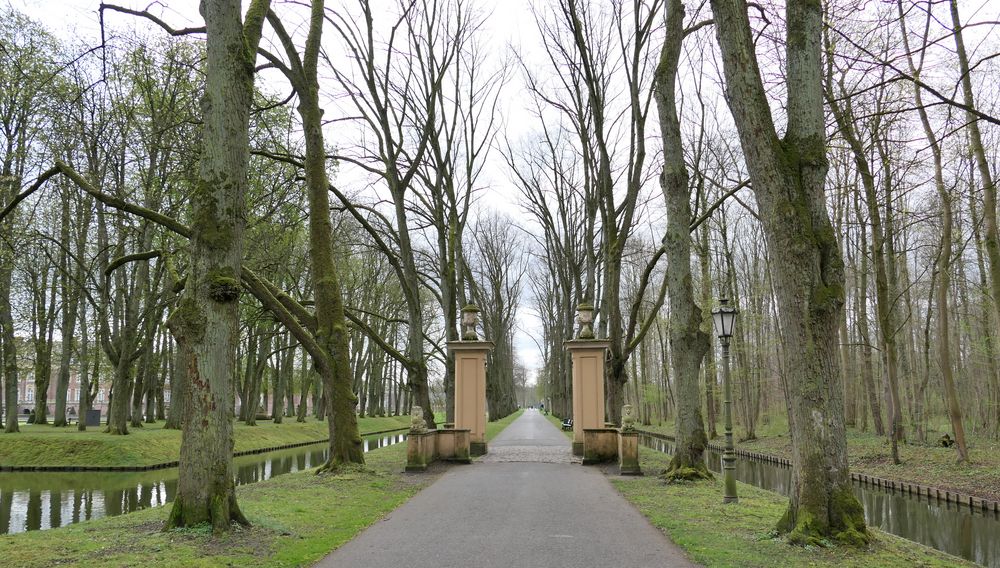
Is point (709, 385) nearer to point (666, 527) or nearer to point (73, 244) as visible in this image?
point (666, 527)

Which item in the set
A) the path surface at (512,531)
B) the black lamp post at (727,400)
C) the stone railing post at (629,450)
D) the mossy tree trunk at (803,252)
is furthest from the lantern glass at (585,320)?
the mossy tree trunk at (803,252)

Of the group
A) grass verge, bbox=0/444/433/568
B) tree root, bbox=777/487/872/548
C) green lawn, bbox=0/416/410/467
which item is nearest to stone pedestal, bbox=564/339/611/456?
grass verge, bbox=0/444/433/568

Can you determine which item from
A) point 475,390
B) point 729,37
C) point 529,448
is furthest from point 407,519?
point 529,448

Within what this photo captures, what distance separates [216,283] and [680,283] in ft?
28.1

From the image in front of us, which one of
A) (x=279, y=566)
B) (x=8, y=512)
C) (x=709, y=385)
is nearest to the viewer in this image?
(x=279, y=566)

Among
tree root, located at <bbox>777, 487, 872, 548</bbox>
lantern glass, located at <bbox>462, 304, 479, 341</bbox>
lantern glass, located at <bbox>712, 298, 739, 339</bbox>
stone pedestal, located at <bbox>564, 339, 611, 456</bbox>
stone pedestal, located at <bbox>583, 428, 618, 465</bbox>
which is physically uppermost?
lantern glass, located at <bbox>462, 304, 479, 341</bbox>

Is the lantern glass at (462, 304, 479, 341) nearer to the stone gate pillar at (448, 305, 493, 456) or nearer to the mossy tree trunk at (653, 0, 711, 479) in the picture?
the stone gate pillar at (448, 305, 493, 456)

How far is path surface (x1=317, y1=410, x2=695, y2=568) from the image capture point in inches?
253

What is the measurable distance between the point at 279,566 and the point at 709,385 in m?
28.5

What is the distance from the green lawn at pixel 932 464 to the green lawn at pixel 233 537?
13.0 meters

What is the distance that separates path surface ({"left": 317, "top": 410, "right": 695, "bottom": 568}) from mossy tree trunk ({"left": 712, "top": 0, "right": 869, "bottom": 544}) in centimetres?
171

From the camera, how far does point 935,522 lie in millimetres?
12312

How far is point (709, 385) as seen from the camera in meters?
31.6

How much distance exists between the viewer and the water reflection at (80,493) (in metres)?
12.2
